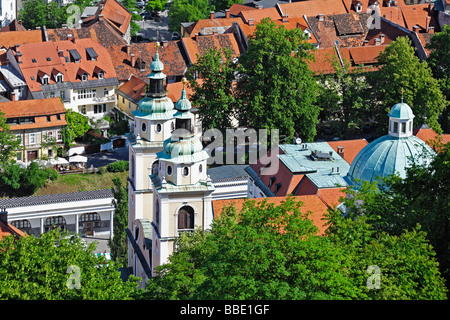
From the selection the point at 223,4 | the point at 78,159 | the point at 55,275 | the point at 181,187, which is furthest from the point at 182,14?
the point at 55,275

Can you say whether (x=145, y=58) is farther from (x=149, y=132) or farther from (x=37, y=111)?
(x=149, y=132)

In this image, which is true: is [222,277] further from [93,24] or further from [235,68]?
[93,24]

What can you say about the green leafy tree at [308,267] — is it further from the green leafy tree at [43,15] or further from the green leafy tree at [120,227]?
the green leafy tree at [43,15]

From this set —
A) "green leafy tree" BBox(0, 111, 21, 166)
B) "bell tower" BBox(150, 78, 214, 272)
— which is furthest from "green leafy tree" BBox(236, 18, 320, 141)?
"bell tower" BBox(150, 78, 214, 272)

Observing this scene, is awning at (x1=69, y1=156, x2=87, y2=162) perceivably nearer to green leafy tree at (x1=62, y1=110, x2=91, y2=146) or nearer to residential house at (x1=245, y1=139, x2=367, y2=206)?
green leafy tree at (x1=62, y1=110, x2=91, y2=146)
